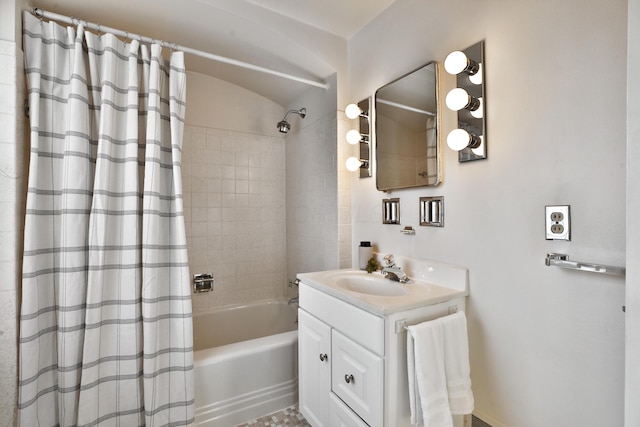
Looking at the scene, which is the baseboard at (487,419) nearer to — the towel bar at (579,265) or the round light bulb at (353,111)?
the towel bar at (579,265)

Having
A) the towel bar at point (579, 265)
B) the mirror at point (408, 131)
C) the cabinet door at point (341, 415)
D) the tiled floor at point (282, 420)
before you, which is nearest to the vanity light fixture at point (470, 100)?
the mirror at point (408, 131)

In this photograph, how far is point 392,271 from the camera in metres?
1.58

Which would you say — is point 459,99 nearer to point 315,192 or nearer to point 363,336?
point 363,336

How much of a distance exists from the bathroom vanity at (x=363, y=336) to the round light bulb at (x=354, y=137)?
0.83 metres

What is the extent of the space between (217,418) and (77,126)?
164 cm

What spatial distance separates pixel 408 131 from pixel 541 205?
762 mm

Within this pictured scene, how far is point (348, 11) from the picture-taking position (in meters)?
1.83

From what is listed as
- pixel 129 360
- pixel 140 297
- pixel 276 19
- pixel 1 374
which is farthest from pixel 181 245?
pixel 276 19

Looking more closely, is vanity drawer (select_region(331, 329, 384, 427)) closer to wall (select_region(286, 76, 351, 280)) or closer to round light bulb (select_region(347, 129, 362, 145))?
wall (select_region(286, 76, 351, 280))

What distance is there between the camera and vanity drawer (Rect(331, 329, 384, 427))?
1149 mm

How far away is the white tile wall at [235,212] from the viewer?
2.45 m

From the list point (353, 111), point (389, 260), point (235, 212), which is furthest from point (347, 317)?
point (235, 212)

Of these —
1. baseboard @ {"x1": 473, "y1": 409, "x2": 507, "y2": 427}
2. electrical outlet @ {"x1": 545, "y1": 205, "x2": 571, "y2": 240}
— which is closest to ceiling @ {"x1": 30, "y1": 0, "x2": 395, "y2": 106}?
electrical outlet @ {"x1": 545, "y1": 205, "x2": 571, "y2": 240}

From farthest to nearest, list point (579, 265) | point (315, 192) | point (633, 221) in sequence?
point (315, 192) → point (579, 265) → point (633, 221)
